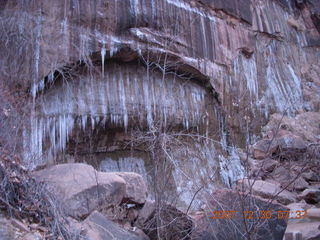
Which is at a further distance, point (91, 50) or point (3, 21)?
point (91, 50)

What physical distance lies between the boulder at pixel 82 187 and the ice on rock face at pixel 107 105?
3770 millimetres

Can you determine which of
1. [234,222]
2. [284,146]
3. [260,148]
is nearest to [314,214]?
[234,222]

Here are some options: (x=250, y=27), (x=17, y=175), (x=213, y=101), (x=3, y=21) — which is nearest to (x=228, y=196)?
(x=17, y=175)

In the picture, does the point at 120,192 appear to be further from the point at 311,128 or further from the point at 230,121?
the point at 311,128

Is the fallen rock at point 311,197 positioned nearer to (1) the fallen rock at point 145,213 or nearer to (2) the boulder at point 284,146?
(2) the boulder at point 284,146

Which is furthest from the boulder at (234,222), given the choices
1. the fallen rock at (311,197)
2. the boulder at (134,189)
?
the fallen rock at (311,197)

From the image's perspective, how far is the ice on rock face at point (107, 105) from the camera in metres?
10.5

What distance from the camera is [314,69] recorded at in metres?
20.3

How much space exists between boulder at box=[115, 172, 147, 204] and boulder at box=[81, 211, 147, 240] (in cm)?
103

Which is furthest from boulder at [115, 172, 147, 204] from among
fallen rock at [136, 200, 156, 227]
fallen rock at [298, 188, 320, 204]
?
fallen rock at [298, 188, 320, 204]

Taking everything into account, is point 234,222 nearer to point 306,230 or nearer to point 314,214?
point 306,230

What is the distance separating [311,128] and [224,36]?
5.98 m
